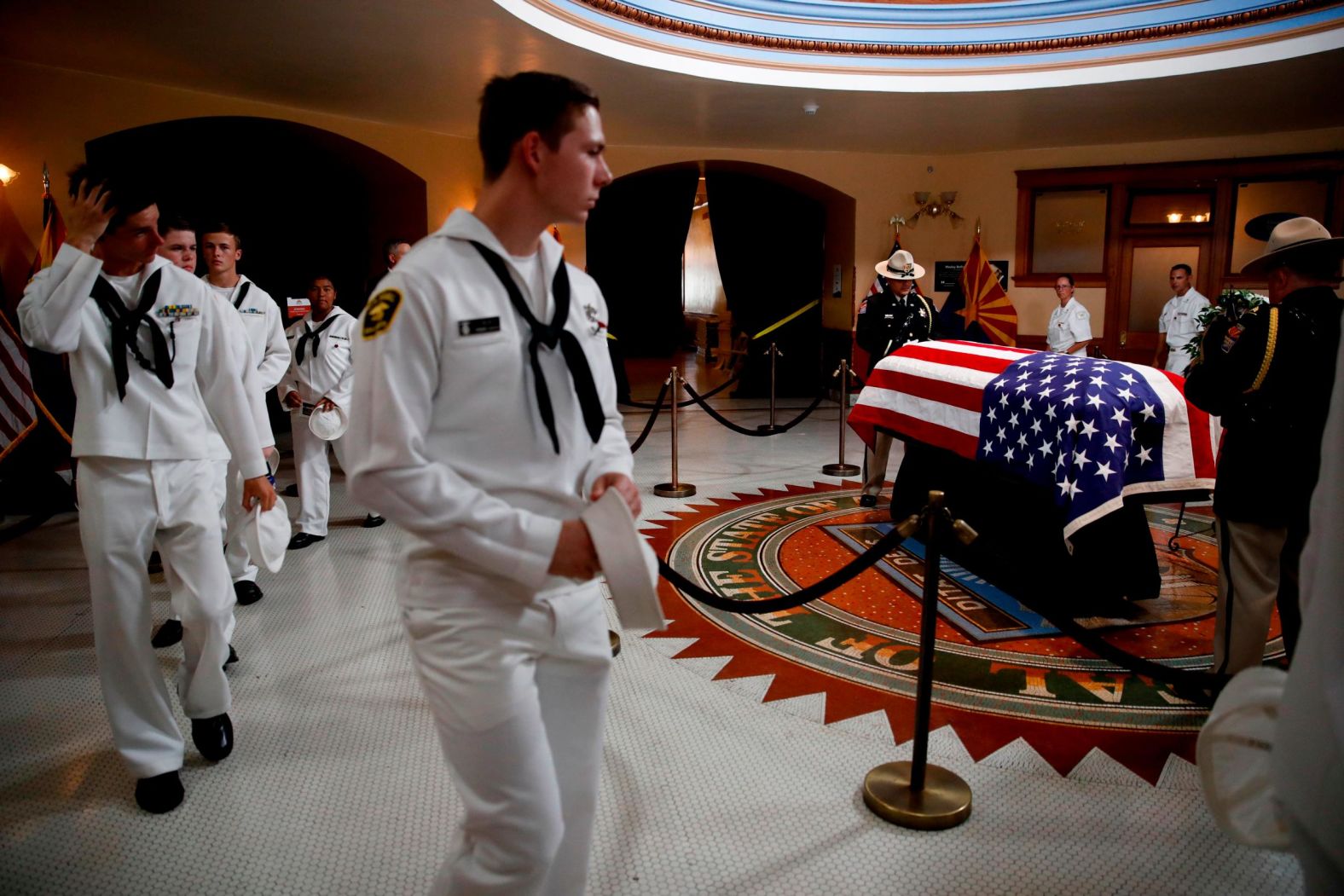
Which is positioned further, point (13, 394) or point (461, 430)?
point (13, 394)

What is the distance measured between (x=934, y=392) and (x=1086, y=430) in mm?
1370

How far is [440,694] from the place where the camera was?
4.19 feet

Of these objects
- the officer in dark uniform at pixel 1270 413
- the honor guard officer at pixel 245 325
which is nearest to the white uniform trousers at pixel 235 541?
the honor guard officer at pixel 245 325

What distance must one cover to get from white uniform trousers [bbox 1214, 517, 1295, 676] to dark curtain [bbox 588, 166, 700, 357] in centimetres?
1098

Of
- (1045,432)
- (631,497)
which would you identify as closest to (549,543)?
(631,497)

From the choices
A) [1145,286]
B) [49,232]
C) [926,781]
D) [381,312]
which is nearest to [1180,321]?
[1145,286]

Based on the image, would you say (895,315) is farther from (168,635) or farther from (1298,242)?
(168,635)

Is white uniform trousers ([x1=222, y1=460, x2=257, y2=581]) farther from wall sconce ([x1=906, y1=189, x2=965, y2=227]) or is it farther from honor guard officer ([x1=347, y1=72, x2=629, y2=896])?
wall sconce ([x1=906, y1=189, x2=965, y2=227])

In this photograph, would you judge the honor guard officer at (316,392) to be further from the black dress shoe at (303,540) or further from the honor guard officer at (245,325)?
the honor guard officer at (245,325)

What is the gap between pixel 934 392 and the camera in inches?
192

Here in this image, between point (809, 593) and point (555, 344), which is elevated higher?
point (555, 344)

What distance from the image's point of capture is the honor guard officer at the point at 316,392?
5.07 m

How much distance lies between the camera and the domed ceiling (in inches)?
292

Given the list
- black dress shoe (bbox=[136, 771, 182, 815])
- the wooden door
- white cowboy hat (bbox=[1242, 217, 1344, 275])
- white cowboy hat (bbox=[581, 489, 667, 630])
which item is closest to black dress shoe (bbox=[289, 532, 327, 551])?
black dress shoe (bbox=[136, 771, 182, 815])
